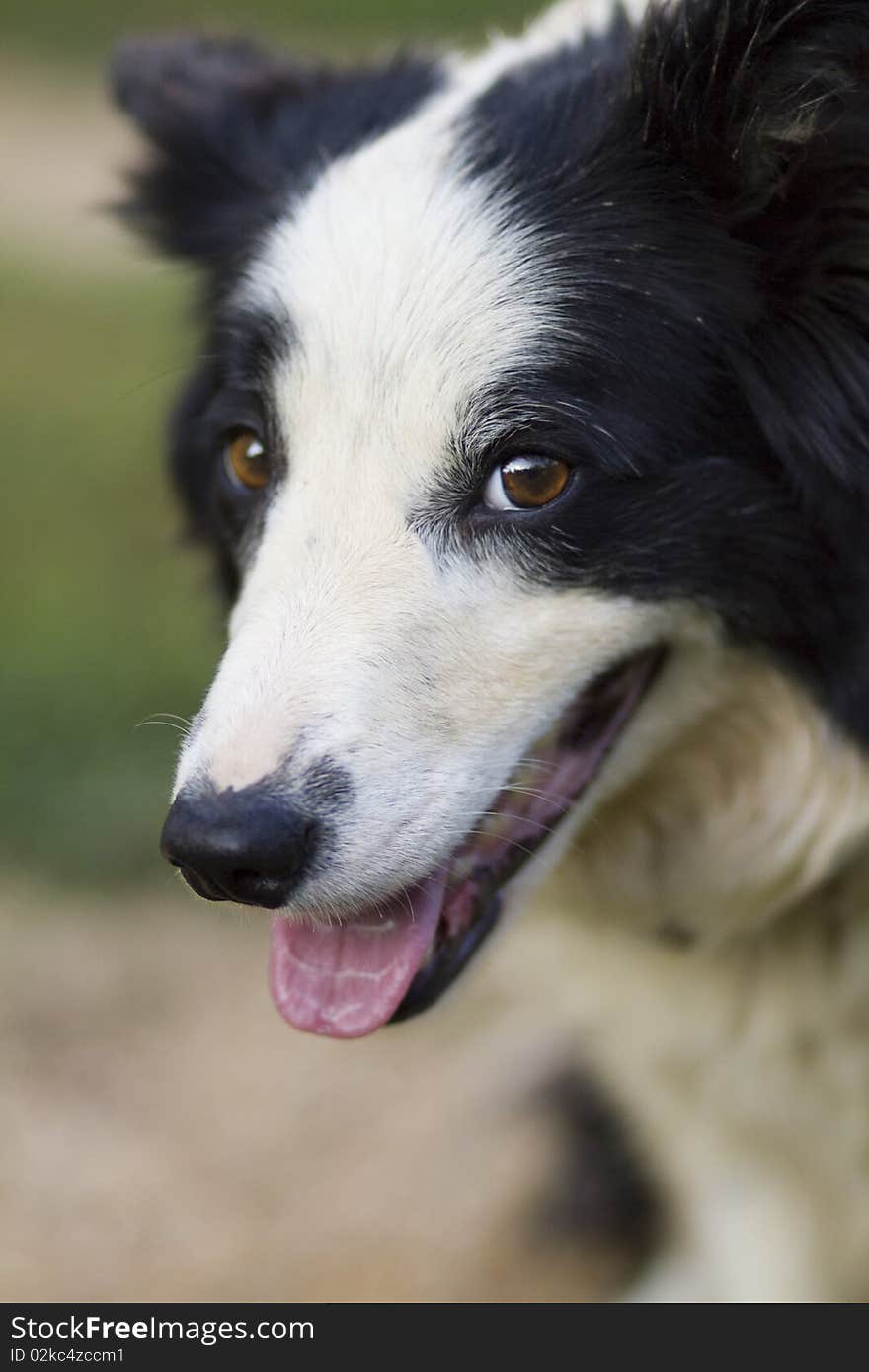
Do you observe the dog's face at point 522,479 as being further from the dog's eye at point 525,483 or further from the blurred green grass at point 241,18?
the blurred green grass at point 241,18

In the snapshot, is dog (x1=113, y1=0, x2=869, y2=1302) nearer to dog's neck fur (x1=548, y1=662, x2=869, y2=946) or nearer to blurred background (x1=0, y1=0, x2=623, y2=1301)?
dog's neck fur (x1=548, y1=662, x2=869, y2=946)

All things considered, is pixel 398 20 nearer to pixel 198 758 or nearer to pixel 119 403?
pixel 119 403

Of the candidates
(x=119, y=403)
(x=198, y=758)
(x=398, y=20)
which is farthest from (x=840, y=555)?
(x=398, y=20)

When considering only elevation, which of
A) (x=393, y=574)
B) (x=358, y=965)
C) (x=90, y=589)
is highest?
(x=393, y=574)

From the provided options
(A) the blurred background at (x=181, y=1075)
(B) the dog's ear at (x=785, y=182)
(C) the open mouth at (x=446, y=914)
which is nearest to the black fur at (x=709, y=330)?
(B) the dog's ear at (x=785, y=182)

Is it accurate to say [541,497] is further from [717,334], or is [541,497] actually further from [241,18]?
[241,18]

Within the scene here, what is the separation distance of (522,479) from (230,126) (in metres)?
1.12

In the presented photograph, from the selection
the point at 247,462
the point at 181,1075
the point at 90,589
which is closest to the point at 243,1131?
the point at 181,1075

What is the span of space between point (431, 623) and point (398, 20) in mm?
13750

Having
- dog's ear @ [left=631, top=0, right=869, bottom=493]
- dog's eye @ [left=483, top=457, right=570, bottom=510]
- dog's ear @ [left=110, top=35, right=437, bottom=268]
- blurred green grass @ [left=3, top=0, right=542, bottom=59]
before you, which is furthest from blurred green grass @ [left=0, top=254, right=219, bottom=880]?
blurred green grass @ [left=3, top=0, right=542, bottom=59]

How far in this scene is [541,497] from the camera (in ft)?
7.64

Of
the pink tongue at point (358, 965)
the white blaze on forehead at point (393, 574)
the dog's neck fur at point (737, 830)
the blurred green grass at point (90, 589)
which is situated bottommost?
the blurred green grass at point (90, 589)

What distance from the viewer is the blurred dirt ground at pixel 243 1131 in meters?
3.37
